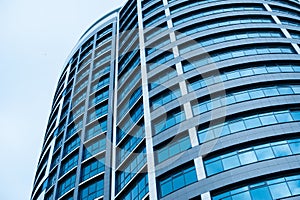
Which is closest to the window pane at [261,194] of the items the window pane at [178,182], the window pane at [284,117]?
the window pane at [178,182]

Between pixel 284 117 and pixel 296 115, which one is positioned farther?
pixel 296 115

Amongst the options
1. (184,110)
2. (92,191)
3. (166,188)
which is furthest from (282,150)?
(92,191)

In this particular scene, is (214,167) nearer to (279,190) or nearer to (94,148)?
(279,190)

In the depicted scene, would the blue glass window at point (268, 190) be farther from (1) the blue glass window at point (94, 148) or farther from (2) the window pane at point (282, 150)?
(1) the blue glass window at point (94, 148)

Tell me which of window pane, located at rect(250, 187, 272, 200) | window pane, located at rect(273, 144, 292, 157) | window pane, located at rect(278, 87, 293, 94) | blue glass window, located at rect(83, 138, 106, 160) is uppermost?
blue glass window, located at rect(83, 138, 106, 160)

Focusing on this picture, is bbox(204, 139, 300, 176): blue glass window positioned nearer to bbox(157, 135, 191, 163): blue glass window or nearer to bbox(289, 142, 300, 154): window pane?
bbox(289, 142, 300, 154): window pane

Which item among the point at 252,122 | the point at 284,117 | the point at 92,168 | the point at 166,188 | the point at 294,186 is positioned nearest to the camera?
the point at 294,186

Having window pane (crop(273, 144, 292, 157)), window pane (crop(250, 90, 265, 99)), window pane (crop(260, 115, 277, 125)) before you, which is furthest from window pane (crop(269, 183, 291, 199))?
window pane (crop(250, 90, 265, 99))

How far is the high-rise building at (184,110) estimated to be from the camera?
88.2ft

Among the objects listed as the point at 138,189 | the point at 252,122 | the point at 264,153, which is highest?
the point at 252,122

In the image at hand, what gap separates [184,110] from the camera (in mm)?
31094

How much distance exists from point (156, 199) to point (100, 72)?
2508 centimetres

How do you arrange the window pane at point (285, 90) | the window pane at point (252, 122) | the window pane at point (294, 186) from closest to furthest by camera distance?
the window pane at point (294, 186), the window pane at point (252, 122), the window pane at point (285, 90)

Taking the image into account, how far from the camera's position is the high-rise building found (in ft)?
88.2
